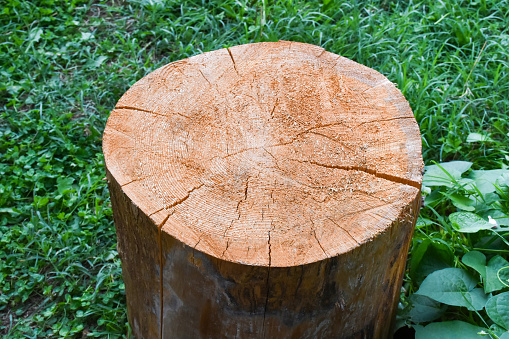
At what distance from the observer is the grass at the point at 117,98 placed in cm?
271

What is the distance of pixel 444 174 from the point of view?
2.91 m

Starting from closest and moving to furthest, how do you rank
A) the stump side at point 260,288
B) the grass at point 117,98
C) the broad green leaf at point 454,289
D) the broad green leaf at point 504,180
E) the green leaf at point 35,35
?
the stump side at point 260,288 < the broad green leaf at point 454,289 < the grass at point 117,98 < the broad green leaf at point 504,180 < the green leaf at point 35,35

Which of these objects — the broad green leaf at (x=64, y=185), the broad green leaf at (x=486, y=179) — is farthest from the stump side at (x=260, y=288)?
the broad green leaf at (x=64, y=185)

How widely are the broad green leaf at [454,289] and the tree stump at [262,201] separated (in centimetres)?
25

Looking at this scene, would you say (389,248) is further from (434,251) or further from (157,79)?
(157,79)

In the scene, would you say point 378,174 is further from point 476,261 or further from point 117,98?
point 117,98

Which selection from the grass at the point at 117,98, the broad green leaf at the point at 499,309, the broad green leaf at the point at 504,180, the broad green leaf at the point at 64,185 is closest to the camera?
the broad green leaf at the point at 499,309

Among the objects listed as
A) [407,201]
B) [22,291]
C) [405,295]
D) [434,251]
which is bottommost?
[22,291]

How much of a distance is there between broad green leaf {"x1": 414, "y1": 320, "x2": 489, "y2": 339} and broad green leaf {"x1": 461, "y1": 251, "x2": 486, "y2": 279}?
30 cm

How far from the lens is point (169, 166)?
192 centimetres

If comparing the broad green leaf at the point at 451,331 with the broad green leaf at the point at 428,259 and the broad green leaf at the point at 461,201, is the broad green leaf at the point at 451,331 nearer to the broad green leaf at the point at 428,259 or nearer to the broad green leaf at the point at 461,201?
the broad green leaf at the point at 428,259

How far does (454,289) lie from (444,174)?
0.78 meters

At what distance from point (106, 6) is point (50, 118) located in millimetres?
1193

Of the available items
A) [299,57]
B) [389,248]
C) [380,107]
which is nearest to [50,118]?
[299,57]
